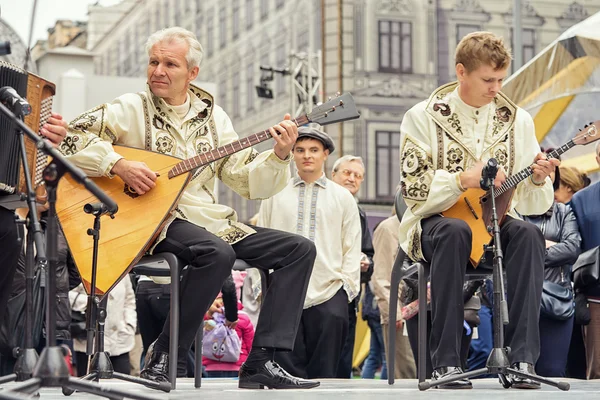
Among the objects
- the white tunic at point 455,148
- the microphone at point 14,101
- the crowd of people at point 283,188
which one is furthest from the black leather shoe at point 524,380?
the microphone at point 14,101

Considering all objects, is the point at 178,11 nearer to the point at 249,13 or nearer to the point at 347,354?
the point at 249,13

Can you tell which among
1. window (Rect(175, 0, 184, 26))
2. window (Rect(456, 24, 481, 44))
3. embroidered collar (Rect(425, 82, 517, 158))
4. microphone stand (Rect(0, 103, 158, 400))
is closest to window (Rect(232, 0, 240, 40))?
window (Rect(175, 0, 184, 26))

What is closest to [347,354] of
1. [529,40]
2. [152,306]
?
[152,306]

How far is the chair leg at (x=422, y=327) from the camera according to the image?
5211 mm

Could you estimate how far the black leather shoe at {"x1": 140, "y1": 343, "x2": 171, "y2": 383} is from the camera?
16.3 ft

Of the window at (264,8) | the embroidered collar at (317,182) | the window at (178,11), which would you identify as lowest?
the embroidered collar at (317,182)

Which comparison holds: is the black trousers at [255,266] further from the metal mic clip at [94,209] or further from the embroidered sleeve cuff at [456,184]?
the embroidered sleeve cuff at [456,184]

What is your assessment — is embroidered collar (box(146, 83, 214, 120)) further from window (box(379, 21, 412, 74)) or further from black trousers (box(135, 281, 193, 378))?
window (box(379, 21, 412, 74))

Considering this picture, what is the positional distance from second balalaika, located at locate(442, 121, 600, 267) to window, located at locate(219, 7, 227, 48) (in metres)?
31.2

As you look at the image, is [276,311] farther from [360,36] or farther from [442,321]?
[360,36]

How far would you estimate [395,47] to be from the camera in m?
28.5

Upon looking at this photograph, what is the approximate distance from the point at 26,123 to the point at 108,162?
0.49m

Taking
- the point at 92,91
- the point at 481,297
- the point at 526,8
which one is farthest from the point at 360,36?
the point at 481,297

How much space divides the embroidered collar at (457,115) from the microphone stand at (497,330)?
1.47 feet
